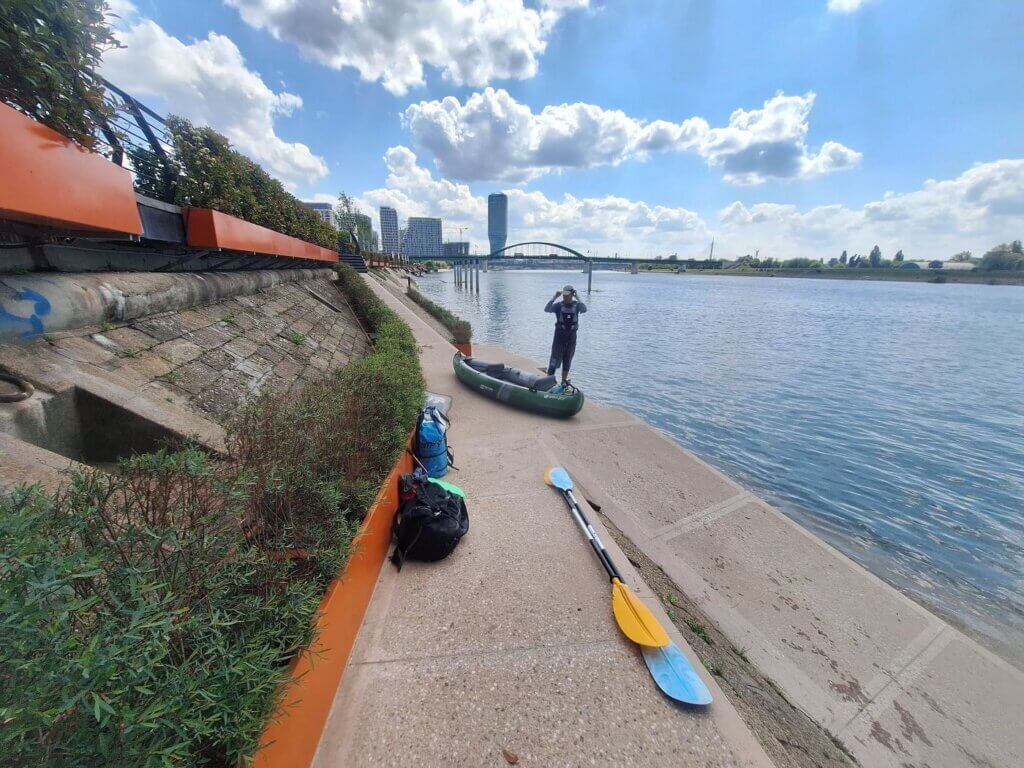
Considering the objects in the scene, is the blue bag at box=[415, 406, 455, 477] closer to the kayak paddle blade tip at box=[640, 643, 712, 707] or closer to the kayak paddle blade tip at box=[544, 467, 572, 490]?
the kayak paddle blade tip at box=[544, 467, 572, 490]

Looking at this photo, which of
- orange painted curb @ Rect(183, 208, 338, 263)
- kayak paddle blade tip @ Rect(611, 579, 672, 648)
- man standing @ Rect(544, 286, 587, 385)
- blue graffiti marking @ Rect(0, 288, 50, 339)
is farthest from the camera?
man standing @ Rect(544, 286, 587, 385)

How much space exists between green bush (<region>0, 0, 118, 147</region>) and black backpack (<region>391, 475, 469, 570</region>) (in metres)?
3.54

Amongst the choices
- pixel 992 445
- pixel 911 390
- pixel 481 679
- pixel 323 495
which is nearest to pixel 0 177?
pixel 323 495

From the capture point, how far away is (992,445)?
10031 mm

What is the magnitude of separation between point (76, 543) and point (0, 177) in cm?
215

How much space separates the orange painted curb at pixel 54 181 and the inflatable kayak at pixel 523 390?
653 cm

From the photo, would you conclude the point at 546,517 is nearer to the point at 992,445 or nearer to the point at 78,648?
the point at 78,648

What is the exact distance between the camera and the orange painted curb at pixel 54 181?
6.86 feet

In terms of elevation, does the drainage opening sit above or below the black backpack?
above

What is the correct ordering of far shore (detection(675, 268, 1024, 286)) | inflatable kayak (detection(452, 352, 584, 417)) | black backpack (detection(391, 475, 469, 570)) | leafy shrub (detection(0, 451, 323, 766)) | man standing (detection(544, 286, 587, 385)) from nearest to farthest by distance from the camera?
leafy shrub (detection(0, 451, 323, 766)) → black backpack (detection(391, 475, 469, 570)) → inflatable kayak (detection(452, 352, 584, 417)) → man standing (detection(544, 286, 587, 385)) → far shore (detection(675, 268, 1024, 286))

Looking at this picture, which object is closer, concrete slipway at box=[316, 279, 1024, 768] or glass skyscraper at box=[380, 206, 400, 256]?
concrete slipway at box=[316, 279, 1024, 768]

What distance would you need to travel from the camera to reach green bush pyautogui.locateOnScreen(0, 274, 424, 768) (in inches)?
36.5

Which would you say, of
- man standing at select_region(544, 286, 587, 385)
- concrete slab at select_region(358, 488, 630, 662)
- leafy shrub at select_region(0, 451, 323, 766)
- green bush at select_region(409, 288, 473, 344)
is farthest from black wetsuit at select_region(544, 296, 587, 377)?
leafy shrub at select_region(0, 451, 323, 766)

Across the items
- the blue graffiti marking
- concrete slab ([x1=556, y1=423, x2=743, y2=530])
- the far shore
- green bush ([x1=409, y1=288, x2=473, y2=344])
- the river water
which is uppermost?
the far shore
